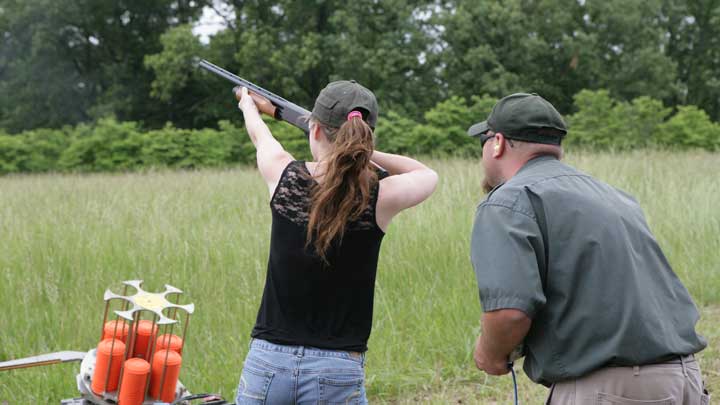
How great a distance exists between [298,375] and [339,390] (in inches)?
5.6

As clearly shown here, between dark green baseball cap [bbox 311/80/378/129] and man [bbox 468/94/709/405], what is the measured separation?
0.52 metres

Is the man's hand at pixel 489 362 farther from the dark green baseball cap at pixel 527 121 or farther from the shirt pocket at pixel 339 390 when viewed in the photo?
the dark green baseball cap at pixel 527 121

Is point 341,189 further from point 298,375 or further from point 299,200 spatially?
point 298,375

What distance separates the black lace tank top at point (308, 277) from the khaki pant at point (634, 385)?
0.71 metres

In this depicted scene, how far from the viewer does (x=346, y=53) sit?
32.1 m

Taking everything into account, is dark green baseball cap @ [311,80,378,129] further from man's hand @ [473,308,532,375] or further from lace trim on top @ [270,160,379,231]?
man's hand @ [473,308,532,375]

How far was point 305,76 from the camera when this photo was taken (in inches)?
1348

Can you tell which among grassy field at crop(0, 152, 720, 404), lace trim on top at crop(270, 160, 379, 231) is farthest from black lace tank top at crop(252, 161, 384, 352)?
grassy field at crop(0, 152, 720, 404)

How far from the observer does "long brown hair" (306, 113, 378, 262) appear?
2395 mm

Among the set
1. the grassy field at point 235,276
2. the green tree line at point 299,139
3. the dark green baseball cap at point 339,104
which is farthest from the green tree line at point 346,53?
the dark green baseball cap at point 339,104

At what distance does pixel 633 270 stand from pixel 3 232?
6.82 m

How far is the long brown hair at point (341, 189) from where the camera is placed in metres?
2.39

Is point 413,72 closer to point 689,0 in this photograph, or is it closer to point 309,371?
point 689,0

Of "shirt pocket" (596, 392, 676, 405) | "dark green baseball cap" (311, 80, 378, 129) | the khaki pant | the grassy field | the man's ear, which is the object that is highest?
"dark green baseball cap" (311, 80, 378, 129)
